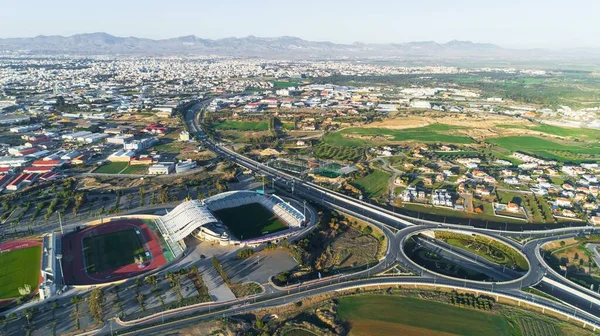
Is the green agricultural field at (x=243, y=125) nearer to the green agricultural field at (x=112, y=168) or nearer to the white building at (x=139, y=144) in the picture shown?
the white building at (x=139, y=144)

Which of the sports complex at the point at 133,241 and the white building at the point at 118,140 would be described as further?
the white building at the point at 118,140

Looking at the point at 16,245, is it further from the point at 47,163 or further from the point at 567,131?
the point at 567,131

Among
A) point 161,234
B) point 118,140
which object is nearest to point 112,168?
point 118,140

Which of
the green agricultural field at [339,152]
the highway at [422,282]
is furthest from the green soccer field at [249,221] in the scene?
the green agricultural field at [339,152]

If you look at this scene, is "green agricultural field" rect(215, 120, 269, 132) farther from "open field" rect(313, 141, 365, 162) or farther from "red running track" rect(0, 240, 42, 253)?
"red running track" rect(0, 240, 42, 253)

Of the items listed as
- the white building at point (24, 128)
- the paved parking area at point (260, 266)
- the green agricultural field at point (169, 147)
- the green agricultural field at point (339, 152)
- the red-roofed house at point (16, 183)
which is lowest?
the paved parking area at point (260, 266)

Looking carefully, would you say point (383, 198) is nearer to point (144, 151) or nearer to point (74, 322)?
point (74, 322)
